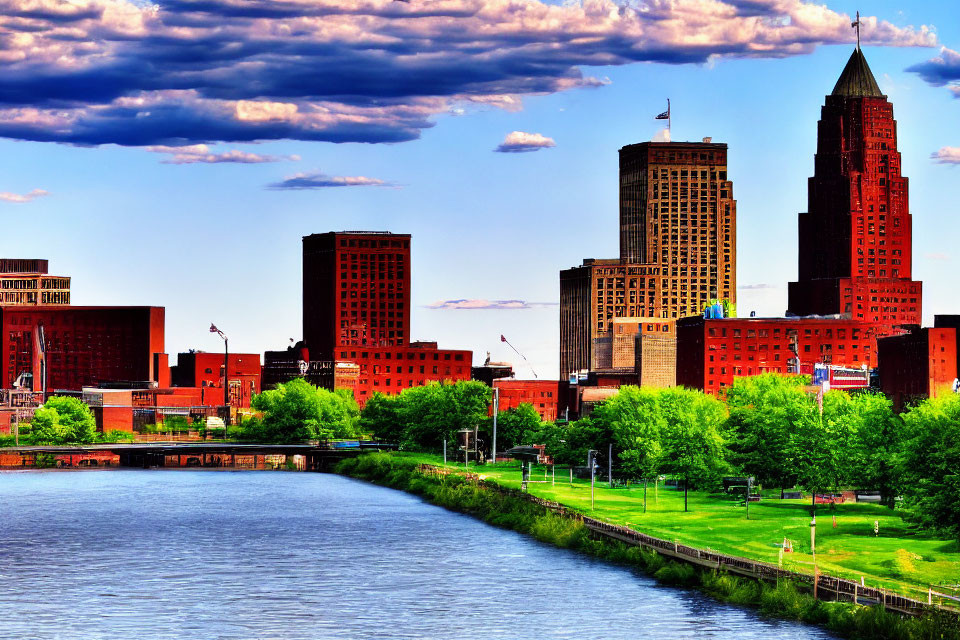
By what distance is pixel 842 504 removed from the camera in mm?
A: 125625

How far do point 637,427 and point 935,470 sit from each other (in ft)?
176

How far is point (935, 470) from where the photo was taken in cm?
9031

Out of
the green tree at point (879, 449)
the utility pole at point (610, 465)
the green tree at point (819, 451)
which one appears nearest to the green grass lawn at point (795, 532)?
→ the utility pole at point (610, 465)

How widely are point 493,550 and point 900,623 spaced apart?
149 ft

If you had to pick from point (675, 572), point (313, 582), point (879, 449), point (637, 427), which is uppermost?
point (637, 427)

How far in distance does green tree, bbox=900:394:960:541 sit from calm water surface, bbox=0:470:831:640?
44.2 feet

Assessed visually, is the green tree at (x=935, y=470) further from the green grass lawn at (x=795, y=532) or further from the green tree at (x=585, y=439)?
the green tree at (x=585, y=439)

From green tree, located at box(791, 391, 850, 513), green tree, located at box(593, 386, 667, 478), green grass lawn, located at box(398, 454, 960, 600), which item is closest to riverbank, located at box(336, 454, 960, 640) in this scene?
green grass lawn, located at box(398, 454, 960, 600)

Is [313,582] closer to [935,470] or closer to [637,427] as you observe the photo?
[935,470]

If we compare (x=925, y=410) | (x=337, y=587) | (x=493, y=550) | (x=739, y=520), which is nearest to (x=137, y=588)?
(x=337, y=587)

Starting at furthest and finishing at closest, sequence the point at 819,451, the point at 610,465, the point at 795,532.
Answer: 1. the point at 610,465
2. the point at 819,451
3. the point at 795,532

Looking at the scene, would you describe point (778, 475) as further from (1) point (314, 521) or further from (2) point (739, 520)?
(1) point (314, 521)

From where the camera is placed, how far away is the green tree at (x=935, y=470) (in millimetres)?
87938

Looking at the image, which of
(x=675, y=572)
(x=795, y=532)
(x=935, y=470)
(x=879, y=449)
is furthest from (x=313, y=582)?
(x=879, y=449)
